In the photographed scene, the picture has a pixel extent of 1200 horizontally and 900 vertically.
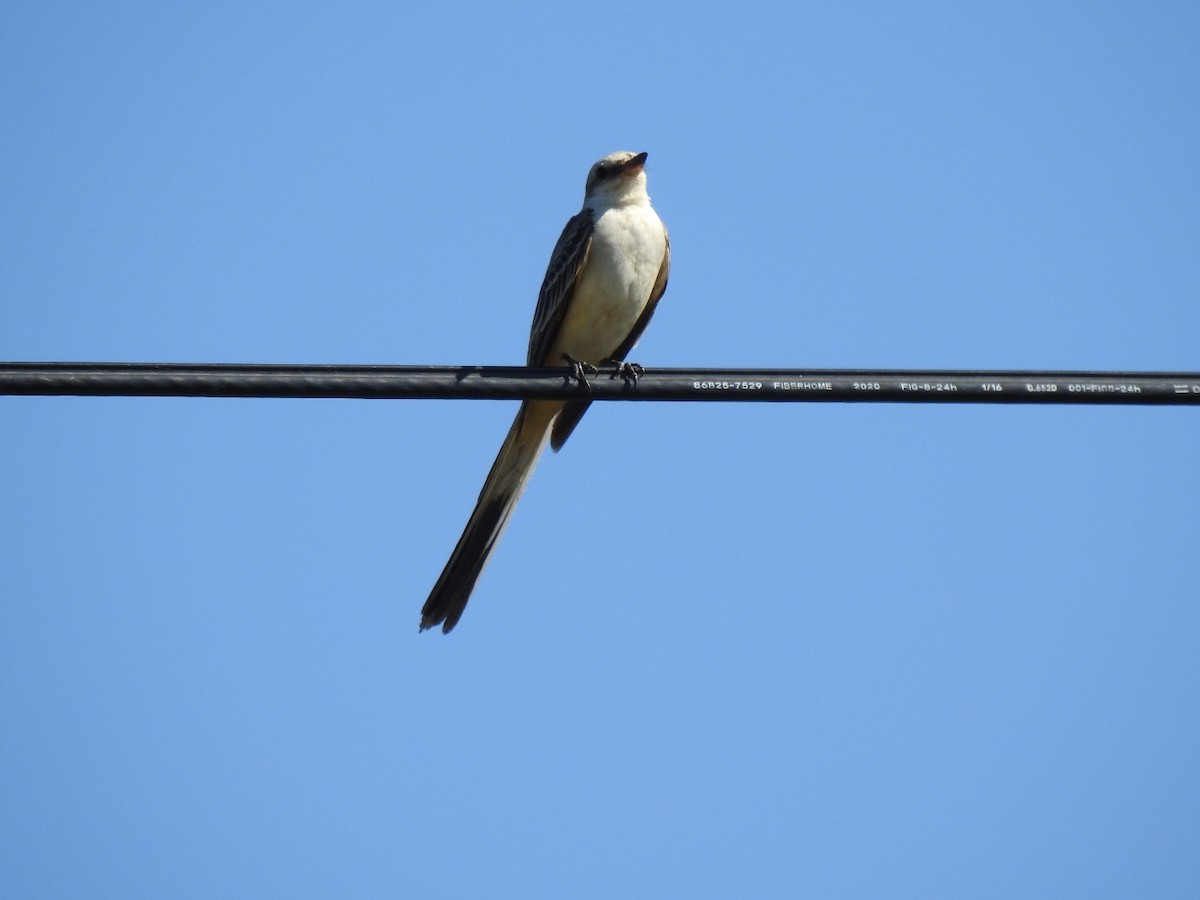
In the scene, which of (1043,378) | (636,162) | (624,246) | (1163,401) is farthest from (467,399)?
(636,162)

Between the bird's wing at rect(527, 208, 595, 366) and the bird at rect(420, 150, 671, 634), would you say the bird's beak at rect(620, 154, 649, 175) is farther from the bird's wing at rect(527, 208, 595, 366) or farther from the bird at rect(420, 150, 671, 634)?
the bird's wing at rect(527, 208, 595, 366)

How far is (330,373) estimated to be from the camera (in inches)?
192

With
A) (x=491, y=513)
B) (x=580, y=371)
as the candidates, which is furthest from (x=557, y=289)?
(x=580, y=371)

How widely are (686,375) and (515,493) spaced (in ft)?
9.21

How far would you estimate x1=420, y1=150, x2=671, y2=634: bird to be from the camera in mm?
7754

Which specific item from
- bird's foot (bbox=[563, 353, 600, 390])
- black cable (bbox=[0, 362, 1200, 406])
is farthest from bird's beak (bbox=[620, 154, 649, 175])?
black cable (bbox=[0, 362, 1200, 406])

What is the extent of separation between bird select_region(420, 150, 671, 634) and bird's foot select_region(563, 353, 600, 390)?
3cm

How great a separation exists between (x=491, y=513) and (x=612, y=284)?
163cm

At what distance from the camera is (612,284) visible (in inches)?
326

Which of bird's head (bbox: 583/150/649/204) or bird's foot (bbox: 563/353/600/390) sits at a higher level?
bird's head (bbox: 583/150/649/204)

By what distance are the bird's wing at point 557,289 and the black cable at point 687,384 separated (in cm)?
328

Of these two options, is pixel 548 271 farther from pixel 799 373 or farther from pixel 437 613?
pixel 799 373

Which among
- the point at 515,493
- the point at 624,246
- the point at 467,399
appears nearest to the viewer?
the point at 467,399

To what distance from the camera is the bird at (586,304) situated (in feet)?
25.4
